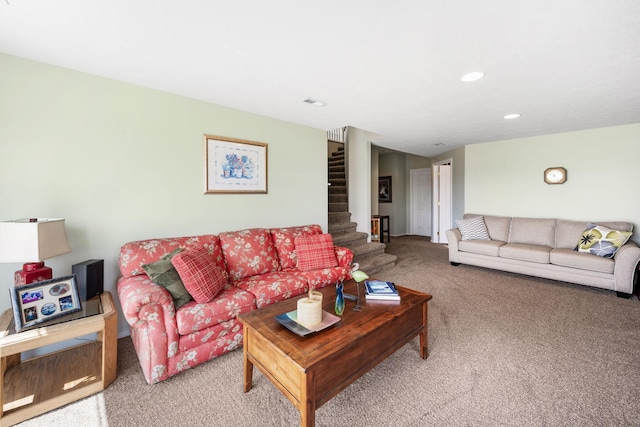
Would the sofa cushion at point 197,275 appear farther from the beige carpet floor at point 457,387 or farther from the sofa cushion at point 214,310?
the beige carpet floor at point 457,387

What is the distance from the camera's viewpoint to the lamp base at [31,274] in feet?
5.85

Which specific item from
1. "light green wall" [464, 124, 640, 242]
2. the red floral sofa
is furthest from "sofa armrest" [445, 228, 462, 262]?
the red floral sofa

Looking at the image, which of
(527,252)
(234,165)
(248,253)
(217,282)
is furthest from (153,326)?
(527,252)

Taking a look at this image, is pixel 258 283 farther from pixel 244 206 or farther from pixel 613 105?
pixel 613 105

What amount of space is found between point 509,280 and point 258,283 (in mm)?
3619

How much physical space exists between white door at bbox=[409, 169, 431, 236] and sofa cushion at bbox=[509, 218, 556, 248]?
346cm

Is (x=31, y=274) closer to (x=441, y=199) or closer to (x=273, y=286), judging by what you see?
(x=273, y=286)

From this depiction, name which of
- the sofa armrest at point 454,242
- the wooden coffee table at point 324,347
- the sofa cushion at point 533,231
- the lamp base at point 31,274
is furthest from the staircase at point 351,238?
the lamp base at point 31,274

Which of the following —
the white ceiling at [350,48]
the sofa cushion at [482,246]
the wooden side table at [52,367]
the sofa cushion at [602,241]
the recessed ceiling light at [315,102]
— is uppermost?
the recessed ceiling light at [315,102]

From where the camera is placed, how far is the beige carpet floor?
152cm

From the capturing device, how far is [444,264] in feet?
15.8

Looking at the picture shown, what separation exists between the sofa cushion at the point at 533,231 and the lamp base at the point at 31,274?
18.7 ft

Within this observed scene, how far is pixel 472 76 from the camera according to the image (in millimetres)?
2322

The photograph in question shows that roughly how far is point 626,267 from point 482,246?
1523 millimetres
